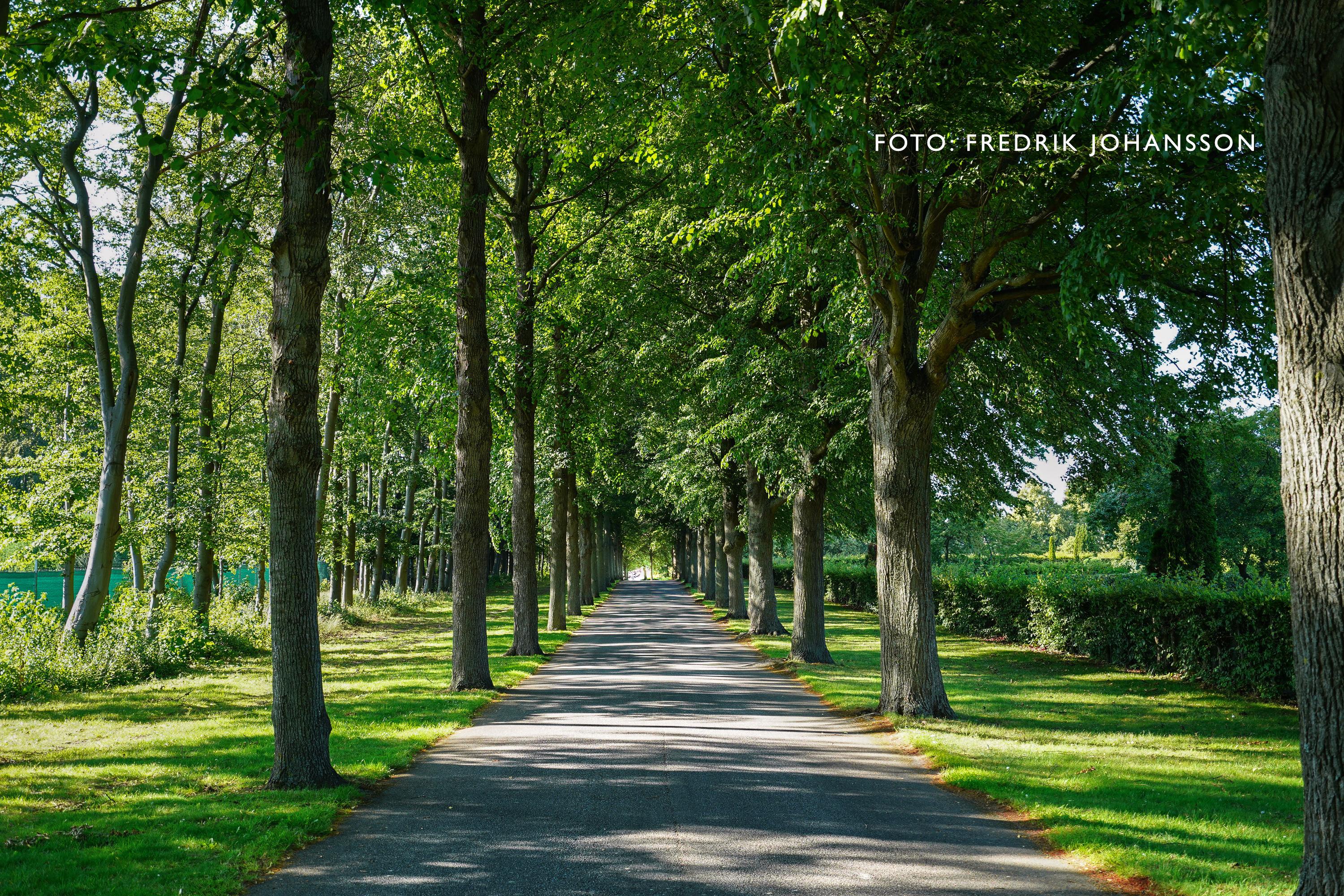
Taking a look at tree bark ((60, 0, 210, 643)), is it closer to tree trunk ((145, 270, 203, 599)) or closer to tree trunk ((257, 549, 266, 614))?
tree trunk ((145, 270, 203, 599))

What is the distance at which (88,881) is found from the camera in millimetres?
A: 5426

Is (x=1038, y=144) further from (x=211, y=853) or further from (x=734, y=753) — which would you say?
(x=211, y=853)

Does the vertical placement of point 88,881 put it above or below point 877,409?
below

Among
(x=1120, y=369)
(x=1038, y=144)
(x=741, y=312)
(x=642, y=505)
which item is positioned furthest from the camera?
(x=642, y=505)

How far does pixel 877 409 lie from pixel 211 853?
368 inches

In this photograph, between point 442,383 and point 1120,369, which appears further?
point 442,383

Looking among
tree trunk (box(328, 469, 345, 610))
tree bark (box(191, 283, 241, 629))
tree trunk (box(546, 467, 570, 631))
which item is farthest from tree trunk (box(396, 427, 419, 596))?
A: tree bark (box(191, 283, 241, 629))

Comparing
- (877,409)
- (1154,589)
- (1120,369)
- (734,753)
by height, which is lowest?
(734,753)

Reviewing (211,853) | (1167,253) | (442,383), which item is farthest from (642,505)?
(211,853)

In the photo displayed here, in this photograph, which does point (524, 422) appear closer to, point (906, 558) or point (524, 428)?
point (524, 428)

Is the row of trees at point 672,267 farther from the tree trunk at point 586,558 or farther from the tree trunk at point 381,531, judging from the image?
the tree trunk at point 586,558

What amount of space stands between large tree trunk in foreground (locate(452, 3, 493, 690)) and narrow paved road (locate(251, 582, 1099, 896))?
271 centimetres

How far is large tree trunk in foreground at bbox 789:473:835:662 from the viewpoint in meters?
19.2

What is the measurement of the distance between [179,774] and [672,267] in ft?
54.6
